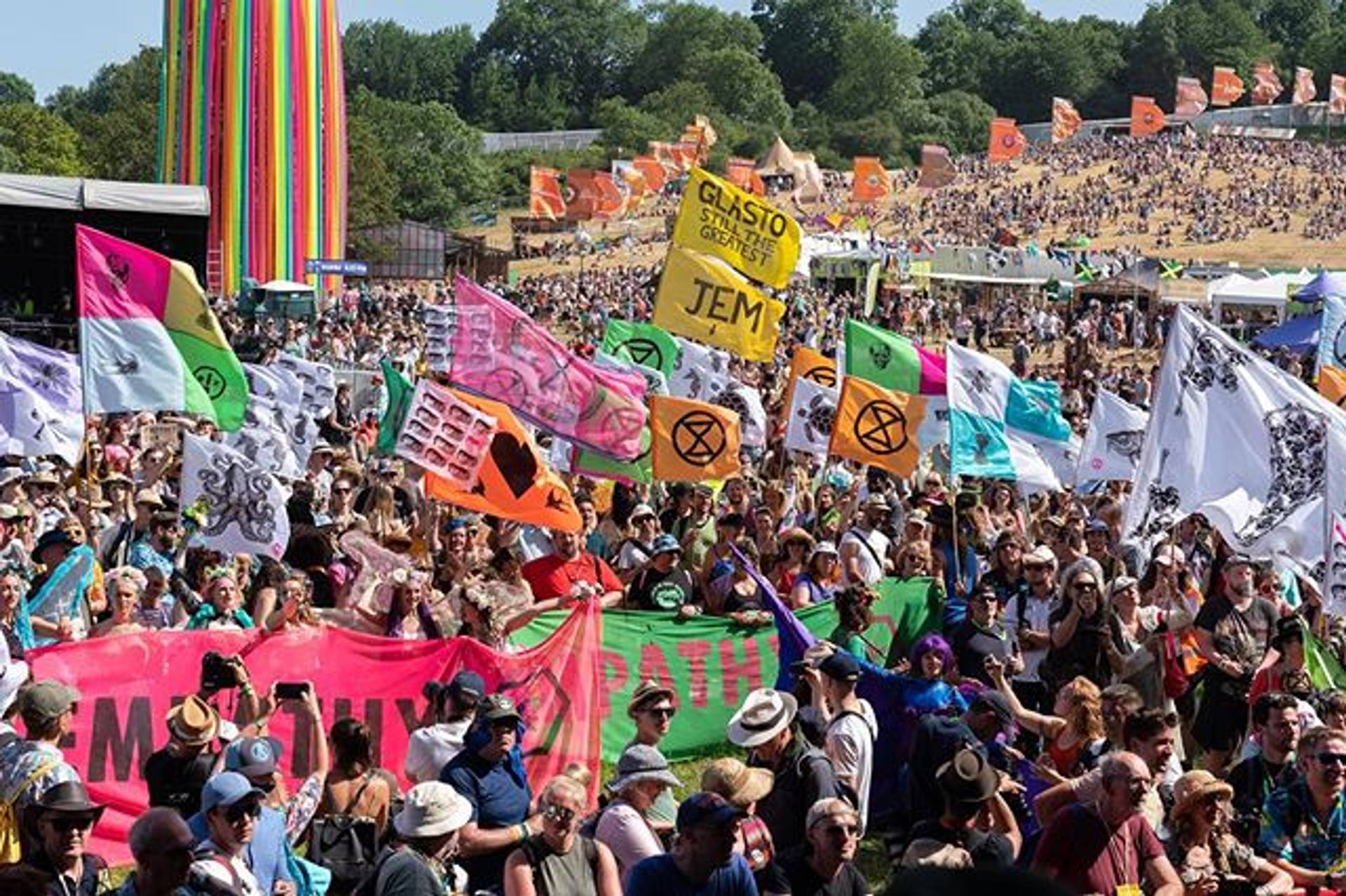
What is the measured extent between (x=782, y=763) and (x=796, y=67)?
477ft

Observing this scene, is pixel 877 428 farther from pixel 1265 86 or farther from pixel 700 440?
pixel 1265 86

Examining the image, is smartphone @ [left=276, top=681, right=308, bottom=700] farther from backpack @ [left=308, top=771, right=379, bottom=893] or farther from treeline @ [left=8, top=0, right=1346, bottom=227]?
treeline @ [left=8, top=0, right=1346, bottom=227]

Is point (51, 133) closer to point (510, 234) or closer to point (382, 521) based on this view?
point (510, 234)

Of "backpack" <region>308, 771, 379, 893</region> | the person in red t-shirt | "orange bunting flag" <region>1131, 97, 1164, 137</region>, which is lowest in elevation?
the person in red t-shirt

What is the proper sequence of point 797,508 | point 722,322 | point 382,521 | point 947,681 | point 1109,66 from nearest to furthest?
point 947,681
point 382,521
point 797,508
point 722,322
point 1109,66

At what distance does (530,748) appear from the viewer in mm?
9148

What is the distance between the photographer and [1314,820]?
6.87m

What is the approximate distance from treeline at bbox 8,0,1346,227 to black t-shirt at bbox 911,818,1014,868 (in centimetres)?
9660

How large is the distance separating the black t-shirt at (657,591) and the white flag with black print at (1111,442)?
206 inches

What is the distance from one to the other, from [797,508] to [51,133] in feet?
212

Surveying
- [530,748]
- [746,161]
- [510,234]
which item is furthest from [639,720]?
[510,234]

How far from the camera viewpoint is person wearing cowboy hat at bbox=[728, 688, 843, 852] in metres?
6.90

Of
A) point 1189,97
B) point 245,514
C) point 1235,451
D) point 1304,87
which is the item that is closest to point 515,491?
point 245,514

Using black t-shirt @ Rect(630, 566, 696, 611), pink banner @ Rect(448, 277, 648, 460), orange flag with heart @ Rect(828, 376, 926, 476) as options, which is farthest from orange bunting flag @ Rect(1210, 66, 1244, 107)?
black t-shirt @ Rect(630, 566, 696, 611)
